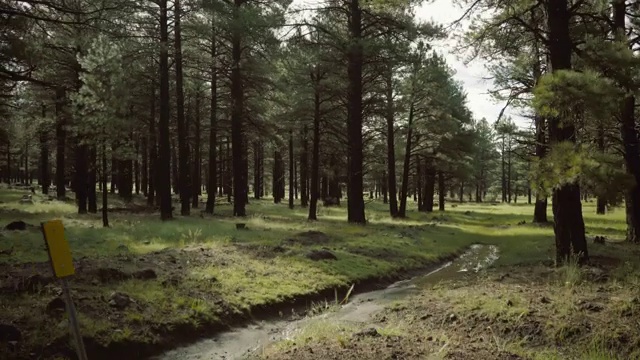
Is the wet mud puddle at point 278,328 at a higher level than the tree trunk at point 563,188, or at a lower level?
lower

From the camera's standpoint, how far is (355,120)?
1984 centimetres

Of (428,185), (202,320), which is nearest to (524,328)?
(202,320)

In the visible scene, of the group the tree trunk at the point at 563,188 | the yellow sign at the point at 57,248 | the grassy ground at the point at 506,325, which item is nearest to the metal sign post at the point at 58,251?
the yellow sign at the point at 57,248

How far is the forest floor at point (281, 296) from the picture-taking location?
601 cm

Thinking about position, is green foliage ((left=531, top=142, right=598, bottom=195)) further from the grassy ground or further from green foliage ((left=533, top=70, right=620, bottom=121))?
the grassy ground

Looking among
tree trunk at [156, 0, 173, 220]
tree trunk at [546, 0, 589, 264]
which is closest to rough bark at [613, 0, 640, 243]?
tree trunk at [546, 0, 589, 264]

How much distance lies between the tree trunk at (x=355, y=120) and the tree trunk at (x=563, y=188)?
953 centimetres

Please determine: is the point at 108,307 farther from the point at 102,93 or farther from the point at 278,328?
the point at 102,93

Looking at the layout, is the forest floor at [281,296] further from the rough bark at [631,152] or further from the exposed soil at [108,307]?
the rough bark at [631,152]

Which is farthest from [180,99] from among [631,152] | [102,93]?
[631,152]

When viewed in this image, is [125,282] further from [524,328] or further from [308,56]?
[308,56]

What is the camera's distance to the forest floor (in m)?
6.01

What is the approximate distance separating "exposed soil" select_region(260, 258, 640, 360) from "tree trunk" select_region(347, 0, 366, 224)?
38.3 feet

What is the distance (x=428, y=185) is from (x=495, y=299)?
3255cm
